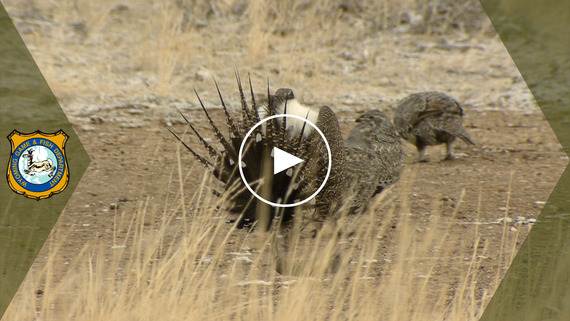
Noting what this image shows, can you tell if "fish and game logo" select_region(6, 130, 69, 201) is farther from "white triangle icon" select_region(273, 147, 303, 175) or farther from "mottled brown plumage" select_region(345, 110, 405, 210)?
"mottled brown plumage" select_region(345, 110, 405, 210)

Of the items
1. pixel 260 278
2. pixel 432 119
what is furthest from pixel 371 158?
pixel 432 119

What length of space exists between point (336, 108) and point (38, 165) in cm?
369

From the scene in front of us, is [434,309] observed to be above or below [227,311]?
below

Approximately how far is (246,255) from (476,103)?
428cm

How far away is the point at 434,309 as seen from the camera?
4.16m

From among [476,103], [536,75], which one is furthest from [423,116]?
[536,75]

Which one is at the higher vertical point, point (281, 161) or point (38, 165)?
point (38, 165)

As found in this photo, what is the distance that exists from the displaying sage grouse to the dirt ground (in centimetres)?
29

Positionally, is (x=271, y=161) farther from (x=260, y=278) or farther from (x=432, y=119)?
(x=432, y=119)

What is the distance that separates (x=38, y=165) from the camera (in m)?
5.05

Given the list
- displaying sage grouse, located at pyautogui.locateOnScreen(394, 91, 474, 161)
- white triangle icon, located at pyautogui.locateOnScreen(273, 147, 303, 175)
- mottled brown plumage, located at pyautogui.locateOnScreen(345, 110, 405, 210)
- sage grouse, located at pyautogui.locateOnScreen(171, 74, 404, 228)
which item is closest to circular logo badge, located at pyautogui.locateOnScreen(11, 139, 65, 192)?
sage grouse, located at pyautogui.locateOnScreen(171, 74, 404, 228)

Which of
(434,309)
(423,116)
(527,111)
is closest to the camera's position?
(434,309)

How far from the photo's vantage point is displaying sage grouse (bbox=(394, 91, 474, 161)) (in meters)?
6.31

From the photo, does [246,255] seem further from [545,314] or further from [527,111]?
[527,111]
